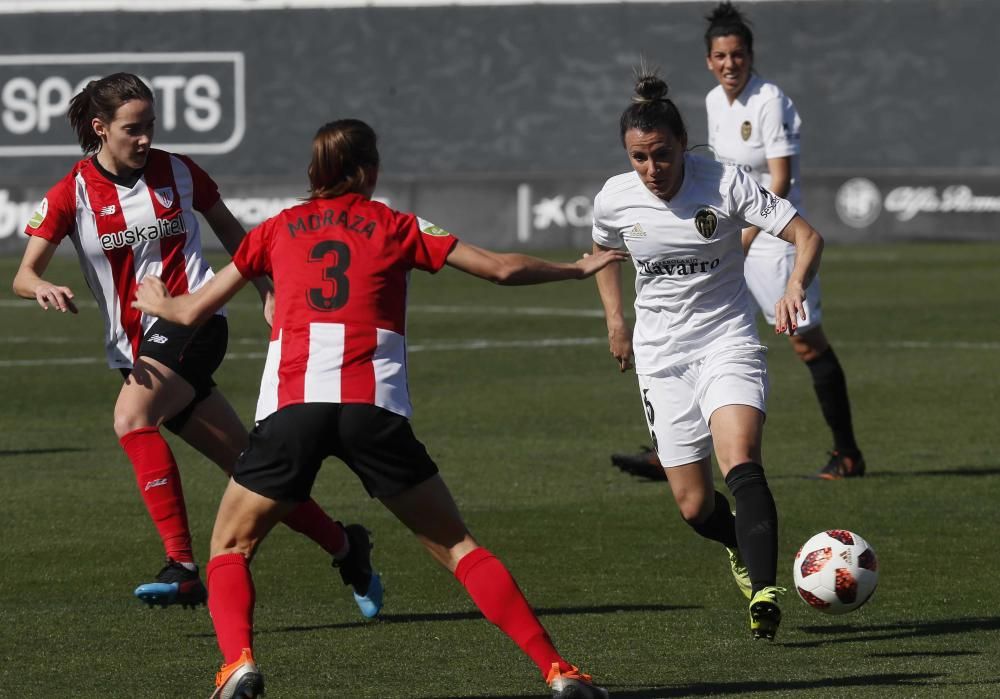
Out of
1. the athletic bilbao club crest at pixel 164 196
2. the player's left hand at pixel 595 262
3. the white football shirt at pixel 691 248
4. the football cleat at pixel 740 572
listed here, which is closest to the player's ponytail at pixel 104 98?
the athletic bilbao club crest at pixel 164 196

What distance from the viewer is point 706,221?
7176 millimetres

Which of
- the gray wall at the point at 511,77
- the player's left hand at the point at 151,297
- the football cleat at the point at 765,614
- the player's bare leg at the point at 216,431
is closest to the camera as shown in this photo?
the player's left hand at the point at 151,297

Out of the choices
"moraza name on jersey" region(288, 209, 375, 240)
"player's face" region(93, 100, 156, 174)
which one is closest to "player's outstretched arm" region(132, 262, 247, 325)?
"moraza name on jersey" region(288, 209, 375, 240)

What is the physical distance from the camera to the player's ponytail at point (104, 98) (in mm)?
7500

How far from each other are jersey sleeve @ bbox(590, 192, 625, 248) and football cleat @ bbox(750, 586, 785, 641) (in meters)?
1.70

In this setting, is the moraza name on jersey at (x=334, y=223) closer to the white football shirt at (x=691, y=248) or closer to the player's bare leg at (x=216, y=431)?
the white football shirt at (x=691, y=248)

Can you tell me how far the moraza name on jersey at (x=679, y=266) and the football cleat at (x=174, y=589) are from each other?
2112mm

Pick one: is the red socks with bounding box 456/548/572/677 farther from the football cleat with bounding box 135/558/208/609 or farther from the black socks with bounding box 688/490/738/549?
the black socks with bounding box 688/490/738/549

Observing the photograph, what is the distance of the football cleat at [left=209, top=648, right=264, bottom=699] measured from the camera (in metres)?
5.56

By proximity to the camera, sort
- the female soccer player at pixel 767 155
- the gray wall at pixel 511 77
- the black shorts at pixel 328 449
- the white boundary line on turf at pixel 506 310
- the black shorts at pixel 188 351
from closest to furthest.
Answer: the black shorts at pixel 328 449, the black shorts at pixel 188 351, the female soccer player at pixel 767 155, the white boundary line on turf at pixel 506 310, the gray wall at pixel 511 77

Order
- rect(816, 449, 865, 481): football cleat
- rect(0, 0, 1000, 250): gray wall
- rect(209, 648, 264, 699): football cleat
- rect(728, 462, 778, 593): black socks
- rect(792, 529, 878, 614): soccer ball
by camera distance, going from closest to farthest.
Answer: rect(209, 648, 264, 699): football cleat
rect(728, 462, 778, 593): black socks
rect(792, 529, 878, 614): soccer ball
rect(816, 449, 865, 481): football cleat
rect(0, 0, 1000, 250): gray wall

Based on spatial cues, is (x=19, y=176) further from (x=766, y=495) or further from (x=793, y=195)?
(x=766, y=495)

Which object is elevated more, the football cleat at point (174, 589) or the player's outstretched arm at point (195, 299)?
the player's outstretched arm at point (195, 299)

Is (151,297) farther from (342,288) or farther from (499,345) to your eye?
(499,345)
